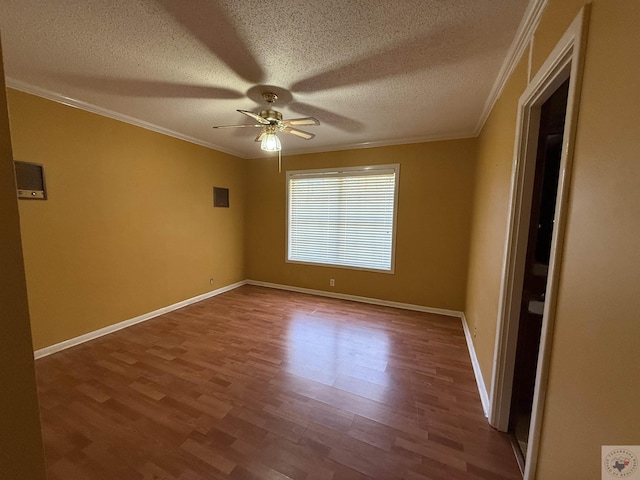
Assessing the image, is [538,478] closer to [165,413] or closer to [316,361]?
[316,361]

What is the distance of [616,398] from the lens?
0.68 meters

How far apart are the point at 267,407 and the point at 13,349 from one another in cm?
158

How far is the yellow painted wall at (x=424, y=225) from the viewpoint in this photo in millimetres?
3426

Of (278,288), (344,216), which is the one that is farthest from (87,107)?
(278,288)

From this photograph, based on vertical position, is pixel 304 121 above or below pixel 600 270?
above

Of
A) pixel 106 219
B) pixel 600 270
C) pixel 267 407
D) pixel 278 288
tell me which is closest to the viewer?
pixel 600 270

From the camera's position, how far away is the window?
388 centimetres

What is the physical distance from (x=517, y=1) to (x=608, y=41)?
32.5 inches

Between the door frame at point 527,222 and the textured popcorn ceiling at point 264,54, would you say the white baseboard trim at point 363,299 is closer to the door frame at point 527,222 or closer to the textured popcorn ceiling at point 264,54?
the door frame at point 527,222

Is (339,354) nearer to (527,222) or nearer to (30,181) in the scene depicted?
(527,222)

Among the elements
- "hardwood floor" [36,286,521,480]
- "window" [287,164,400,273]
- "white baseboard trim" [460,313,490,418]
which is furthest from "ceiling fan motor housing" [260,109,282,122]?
"white baseboard trim" [460,313,490,418]

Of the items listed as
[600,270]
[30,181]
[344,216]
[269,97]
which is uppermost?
[269,97]

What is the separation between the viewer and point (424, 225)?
3645 millimetres

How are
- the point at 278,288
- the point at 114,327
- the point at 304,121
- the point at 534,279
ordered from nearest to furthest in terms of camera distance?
the point at 534,279, the point at 304,121, the point at 114,327, the point at 278,288
